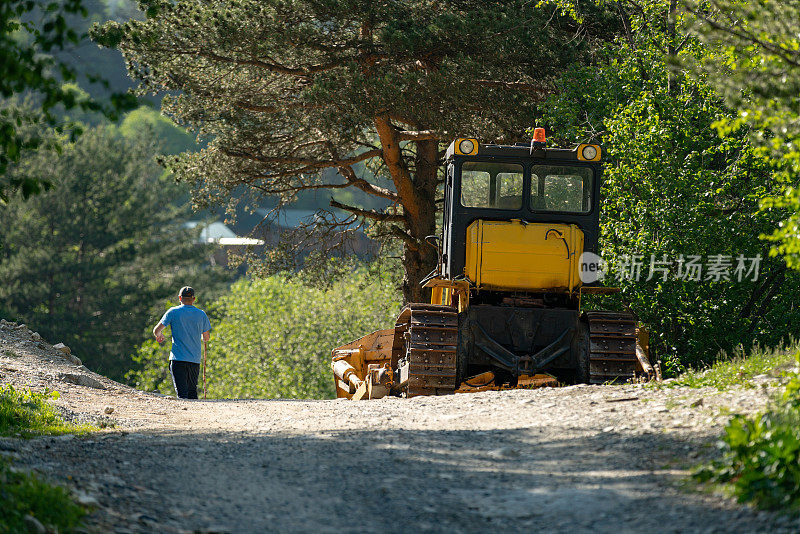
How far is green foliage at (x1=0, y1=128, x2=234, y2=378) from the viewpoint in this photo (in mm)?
39312

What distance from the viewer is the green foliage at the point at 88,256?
39.3 meters

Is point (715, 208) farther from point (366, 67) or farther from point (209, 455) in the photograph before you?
point (209, 455)

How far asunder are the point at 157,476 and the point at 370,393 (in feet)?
26.4

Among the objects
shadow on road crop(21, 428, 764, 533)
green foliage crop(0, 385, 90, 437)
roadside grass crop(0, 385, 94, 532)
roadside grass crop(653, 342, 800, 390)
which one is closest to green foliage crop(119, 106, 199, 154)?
green foliage crop(0, 385, 90, 437)

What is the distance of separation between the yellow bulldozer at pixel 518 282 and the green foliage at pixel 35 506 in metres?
6.91

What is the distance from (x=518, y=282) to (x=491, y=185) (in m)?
1.37

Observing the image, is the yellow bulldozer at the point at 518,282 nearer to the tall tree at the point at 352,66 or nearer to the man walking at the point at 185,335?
the man walking at the point at 185,335

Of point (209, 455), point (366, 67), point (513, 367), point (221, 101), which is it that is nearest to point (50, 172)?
point (221, 101)

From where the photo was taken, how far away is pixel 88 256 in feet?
137

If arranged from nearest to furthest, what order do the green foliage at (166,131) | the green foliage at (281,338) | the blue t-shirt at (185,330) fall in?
the blue t-shirt at (185,330) → the green foliage at (281,338) → the green foliage at (166,131)

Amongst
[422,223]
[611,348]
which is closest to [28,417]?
[611,348]

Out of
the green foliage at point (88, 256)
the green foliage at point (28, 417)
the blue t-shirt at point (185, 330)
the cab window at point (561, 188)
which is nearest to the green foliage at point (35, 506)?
the green foliage at point (28, 417)

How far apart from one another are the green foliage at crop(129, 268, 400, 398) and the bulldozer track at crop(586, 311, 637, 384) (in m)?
31.6

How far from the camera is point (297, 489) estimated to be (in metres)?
6.33
